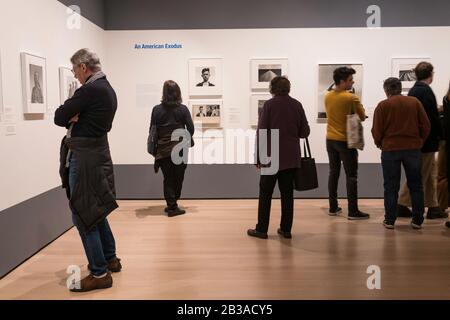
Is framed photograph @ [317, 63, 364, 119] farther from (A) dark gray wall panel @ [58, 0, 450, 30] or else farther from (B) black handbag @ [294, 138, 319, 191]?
(B) black handbag @ [294, 138, 319, 191]

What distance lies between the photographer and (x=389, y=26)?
6992 millimetres

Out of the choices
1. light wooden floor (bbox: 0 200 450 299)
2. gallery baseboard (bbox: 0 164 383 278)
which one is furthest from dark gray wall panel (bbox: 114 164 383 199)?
light wooden floor (bbox: 0 200 450 299)

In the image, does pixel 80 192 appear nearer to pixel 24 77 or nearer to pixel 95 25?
pixel 24 77

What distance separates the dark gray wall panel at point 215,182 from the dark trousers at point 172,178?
1.07 meters

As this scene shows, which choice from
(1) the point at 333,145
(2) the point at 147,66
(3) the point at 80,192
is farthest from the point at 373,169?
(3) the point at 80,192

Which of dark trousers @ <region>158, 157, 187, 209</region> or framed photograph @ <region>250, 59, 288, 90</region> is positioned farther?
framed photograph @ <region>250, 59, 288, 90</region>

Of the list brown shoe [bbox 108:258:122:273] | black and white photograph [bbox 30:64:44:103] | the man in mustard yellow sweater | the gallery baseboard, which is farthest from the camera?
the gallery baseboard

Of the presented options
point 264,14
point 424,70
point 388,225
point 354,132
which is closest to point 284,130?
point 354,132

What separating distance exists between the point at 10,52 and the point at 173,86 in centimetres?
222

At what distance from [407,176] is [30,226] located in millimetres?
3851

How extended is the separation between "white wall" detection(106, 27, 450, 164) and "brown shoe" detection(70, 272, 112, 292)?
3751 millimetres

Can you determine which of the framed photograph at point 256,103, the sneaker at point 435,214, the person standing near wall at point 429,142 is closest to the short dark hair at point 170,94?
the framed photograph at point 256,103

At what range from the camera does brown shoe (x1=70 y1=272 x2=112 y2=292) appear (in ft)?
11.7

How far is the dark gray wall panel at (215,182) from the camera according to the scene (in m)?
7.21
